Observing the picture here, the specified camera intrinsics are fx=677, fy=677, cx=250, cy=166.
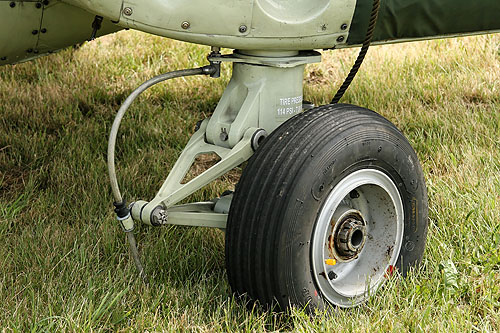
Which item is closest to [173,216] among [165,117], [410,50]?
[165,117]

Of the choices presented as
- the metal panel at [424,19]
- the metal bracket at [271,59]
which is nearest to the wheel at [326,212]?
the metal bracket at [271,59]

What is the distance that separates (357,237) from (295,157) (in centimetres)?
41

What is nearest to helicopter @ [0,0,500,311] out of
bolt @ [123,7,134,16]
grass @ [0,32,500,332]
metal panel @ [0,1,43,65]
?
bolt @ [123,7,134,16]

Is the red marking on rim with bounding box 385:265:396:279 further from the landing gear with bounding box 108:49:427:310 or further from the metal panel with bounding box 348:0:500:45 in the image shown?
the metal panel with bounding box 348:0:500:45

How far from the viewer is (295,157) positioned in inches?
80.5

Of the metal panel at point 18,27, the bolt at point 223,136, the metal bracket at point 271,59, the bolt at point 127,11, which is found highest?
the bolt at point 127,11

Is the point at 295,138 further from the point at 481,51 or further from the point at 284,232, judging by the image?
the point at 481,51

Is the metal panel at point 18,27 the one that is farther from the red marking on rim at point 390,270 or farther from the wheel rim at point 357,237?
the red marking on rim at point 390,270

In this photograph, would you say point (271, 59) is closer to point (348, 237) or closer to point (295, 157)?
point (295, 157)

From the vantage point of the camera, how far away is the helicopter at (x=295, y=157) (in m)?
2.03

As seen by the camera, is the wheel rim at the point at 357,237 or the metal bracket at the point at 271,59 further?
the metal bracket at the point at 271,59

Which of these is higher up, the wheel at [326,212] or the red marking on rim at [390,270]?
the wheel at [326,212]

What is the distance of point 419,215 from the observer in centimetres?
235

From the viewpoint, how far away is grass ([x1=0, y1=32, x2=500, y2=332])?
2.16 metres
